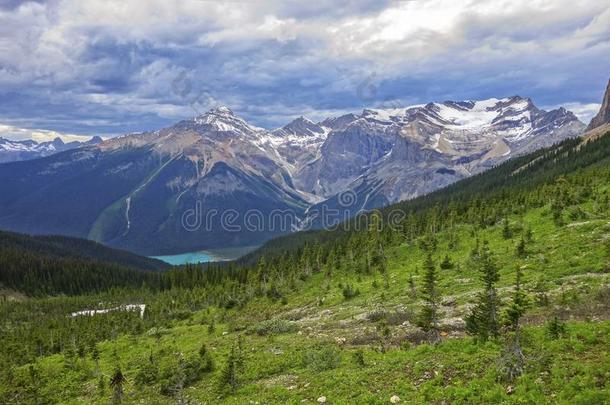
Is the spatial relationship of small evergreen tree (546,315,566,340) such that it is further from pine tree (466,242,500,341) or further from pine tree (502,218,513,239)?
pine tree (502,218,513,239)

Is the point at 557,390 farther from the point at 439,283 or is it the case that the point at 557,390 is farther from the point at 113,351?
the point at 113,351

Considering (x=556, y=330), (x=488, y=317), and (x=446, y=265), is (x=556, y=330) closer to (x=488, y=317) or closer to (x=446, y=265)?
(x=488, y=317)

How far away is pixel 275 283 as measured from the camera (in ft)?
290

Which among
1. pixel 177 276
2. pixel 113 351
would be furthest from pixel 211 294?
pixel 177 276

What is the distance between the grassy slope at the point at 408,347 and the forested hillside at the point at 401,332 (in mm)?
127

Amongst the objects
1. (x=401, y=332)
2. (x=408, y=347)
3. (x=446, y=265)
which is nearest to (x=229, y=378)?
(x=408, y=347)

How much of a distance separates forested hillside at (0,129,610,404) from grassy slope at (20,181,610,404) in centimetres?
13

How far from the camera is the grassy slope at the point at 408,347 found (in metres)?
21.4

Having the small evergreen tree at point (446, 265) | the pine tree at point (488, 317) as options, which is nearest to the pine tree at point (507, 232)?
the small evergreen tree at point (446, 265)

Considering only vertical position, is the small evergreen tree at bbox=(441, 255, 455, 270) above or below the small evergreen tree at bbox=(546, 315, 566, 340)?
below

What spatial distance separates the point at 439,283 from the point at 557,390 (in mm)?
32125

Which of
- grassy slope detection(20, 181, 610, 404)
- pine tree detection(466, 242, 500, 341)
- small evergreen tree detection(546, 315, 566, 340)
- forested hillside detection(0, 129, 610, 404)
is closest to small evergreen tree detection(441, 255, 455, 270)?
forested hillside detection(0, 129, 610, 404)

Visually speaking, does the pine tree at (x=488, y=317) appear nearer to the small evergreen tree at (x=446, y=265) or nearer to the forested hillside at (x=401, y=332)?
the forested hillside at (x=401, y=332)

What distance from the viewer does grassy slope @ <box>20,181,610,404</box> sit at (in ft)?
70.1
